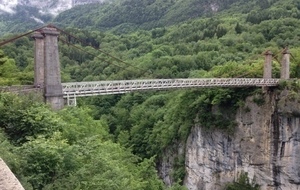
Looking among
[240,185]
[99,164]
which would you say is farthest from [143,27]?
[99,164]

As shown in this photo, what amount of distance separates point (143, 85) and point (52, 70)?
9.63m

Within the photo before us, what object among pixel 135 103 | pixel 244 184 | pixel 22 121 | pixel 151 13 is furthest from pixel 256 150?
pixel 151 13

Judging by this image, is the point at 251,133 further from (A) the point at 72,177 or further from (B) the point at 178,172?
(A) the point at 72,177

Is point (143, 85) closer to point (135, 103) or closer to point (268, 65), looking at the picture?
point (268, 65)

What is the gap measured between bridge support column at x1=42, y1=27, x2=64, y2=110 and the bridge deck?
2.91 feet

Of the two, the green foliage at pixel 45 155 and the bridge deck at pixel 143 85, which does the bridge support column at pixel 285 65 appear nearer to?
the bridge deck at pixel 143 85

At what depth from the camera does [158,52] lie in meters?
89.1

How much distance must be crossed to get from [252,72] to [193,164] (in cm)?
1183

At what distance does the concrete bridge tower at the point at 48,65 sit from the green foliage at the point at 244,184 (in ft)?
71.2

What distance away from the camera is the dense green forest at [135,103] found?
526 inches

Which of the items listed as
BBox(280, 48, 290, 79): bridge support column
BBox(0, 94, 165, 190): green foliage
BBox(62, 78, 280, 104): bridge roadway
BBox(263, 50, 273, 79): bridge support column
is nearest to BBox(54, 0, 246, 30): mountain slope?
BBox(280, 48, 290, 79): bridge support column

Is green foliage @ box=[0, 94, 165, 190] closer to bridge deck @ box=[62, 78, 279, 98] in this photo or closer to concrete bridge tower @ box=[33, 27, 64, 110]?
concrete bridge tower @ box=[33, 27, 64, 110]

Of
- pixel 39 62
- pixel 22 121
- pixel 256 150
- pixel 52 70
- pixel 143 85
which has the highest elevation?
pixel 39 62

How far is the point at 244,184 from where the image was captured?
36250 millimetres
